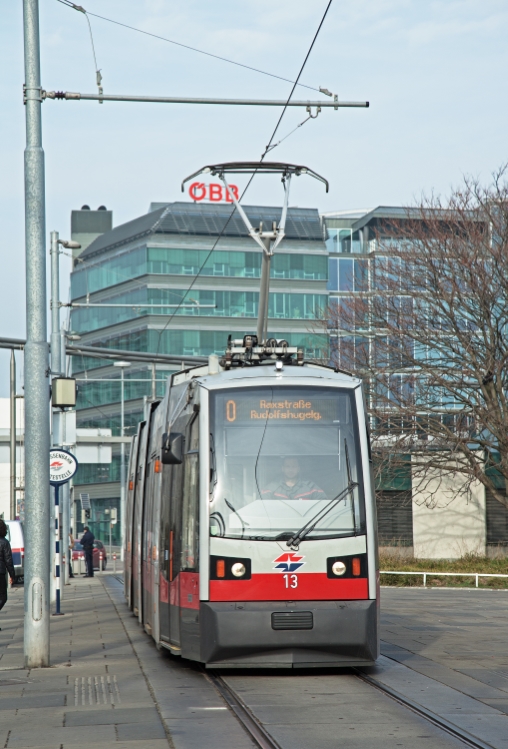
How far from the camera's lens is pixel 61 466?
68.6 ft

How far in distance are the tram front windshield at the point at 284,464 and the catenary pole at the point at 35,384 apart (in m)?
2.20

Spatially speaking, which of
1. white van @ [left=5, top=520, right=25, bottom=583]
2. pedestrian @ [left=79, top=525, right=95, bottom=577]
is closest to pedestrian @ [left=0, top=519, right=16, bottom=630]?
white van @ [left=5, top=520, right=25, bottom=583]

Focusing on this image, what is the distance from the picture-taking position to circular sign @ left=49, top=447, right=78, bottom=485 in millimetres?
20656

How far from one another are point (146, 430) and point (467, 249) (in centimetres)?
1581

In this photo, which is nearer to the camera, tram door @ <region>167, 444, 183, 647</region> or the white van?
tram door @ <region>167, 444, 183, 647</region>

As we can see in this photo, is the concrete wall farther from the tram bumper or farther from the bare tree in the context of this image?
the tram bumper

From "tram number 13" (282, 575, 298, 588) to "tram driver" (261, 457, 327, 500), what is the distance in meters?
0.75

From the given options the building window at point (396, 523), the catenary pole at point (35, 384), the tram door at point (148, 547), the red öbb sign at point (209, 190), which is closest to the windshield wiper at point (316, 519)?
the catenary pole at point (35, 384)

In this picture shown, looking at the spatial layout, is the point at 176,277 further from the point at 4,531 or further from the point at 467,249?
the point at 4,531

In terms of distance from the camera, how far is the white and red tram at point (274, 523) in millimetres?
11047

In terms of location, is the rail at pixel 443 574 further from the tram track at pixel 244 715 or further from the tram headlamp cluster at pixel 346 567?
the tram track at pixel 244 715

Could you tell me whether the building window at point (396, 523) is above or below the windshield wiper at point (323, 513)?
below

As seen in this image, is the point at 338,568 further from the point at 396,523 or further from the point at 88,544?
the point at 88,544

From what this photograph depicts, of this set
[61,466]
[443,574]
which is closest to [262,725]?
[61,466]
